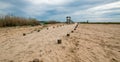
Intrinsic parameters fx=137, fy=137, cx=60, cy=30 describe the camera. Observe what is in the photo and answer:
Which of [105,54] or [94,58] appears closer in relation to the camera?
[94,58]

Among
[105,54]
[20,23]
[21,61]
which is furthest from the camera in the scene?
[20,23]

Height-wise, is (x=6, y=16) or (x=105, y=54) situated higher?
(x=6, y=16)

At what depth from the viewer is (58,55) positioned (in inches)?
133

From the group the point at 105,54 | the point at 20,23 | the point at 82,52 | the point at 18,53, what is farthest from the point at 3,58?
the point at 20,23

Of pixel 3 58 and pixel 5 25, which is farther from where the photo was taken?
pixel 5 25

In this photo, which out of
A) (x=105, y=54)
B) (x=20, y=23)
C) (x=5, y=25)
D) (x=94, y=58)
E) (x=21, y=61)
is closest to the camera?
(x=21, y=61)

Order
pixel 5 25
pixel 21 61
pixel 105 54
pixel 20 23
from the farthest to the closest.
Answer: pixel 20 23
pixel 5 25
pixel 105 54
pixel 21 61

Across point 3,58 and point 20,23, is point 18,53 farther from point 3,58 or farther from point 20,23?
point 20,23

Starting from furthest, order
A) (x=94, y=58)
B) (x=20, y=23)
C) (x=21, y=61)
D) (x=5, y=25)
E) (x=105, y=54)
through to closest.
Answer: (x=20, y=23) → (x=5, y=25) → (x=105, y=54) → (x=94, y=58) → (x=21, y=61)

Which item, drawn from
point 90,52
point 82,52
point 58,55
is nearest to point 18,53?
point 58,55

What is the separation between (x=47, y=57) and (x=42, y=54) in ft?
0.77

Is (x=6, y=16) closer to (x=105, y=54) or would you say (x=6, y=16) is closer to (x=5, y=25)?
(x=5, y=25)

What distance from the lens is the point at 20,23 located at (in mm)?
15039

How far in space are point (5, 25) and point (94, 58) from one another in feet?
37.9
